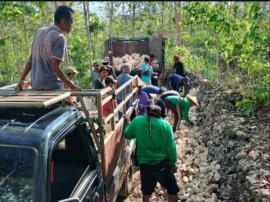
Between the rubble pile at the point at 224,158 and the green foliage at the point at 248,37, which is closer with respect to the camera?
the rubble pile at the point at 224,158

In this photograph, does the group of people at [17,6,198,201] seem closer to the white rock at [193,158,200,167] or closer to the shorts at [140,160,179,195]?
the shorts at [140,160,179,195]

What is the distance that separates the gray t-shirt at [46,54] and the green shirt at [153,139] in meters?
1.09

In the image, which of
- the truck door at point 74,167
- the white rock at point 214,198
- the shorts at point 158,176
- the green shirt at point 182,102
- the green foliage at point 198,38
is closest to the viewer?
the truck door at point 74,167

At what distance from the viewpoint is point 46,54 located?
14.3ft

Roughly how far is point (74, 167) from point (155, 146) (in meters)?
1.43

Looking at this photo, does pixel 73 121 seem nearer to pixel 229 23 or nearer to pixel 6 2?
pixel 229 23

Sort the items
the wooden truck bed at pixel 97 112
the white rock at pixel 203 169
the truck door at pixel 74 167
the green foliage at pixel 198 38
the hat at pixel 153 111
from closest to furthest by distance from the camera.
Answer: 1. the wooden truck bed at pixel 97 112
2. the truck door at pixel 74 167
3. the hat at pixel 153 111
4. the white rock at pixel 203 169
5. the green foliage at pixel 198 38

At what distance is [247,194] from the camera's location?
15.6 ft

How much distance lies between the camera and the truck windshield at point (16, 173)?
8.69 ft

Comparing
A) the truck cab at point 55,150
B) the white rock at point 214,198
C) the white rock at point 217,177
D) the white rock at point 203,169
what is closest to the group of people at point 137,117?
the truck cab at point 55,150

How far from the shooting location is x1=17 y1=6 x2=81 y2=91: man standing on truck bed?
4.18 meters

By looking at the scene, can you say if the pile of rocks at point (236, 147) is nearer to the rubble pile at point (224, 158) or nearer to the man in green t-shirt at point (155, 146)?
the rubble pile at point (224, 158)

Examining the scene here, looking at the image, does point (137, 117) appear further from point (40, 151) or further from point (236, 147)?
point (40, 151)

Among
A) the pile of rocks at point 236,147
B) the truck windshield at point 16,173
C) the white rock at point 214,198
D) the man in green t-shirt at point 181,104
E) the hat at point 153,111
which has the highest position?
the truck windshield at point 16,173
